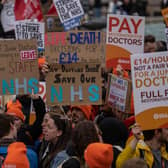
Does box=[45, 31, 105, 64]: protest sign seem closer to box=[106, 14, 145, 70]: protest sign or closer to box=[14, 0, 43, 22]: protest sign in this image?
box=[106, 14, 145, 70]: protest sign

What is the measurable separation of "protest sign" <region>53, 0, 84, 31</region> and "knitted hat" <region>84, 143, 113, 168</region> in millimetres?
5428

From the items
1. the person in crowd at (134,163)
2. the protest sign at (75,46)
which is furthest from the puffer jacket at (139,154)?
the protest sign at (75,46)

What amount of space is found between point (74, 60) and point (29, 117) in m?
1.41

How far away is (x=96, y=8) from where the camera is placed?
29.0 m

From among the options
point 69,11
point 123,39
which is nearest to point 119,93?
point 123,39

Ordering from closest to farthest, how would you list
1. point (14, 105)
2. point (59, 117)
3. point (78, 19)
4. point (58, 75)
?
point (59, 117)
point (58, 75)
point (14, 105)
point (78, 19)

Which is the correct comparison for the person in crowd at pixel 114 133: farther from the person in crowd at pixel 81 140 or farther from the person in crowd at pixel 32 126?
the person in crowd at pixel 32 126

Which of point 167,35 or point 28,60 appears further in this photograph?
point 167,35

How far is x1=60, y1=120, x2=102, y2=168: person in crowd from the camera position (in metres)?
6.32

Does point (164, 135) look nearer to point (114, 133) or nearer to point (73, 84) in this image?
point (114, 133)

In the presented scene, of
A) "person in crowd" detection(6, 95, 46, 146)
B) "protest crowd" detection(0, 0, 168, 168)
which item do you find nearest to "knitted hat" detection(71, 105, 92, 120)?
"protest crowd" detection(0, 0, 168, 168)

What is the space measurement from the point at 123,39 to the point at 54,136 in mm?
2691

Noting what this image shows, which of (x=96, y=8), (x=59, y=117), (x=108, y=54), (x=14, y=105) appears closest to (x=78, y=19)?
(x=108, y=54)

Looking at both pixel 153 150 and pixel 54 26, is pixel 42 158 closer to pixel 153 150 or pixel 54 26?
pixel 153 150
